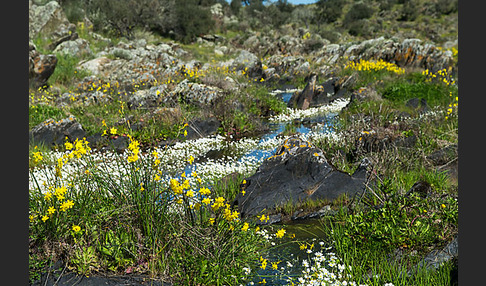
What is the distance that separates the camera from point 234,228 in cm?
432

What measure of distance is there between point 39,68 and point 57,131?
7072 millimetres

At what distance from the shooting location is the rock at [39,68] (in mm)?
16578

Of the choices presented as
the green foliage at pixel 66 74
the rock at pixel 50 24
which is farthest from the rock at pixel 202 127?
the rock at pixel 50 24

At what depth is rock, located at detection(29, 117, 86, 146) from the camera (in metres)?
11.5

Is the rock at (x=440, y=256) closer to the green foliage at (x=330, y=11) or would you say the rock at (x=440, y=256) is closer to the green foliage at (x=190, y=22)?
the green foliage at (x=190, y=22)

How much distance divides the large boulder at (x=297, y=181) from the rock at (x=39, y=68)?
46.7ft

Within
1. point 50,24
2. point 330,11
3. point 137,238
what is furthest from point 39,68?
point 330,11

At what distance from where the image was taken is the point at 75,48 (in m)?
24.0

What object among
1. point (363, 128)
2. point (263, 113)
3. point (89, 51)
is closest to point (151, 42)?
point (89, 51)

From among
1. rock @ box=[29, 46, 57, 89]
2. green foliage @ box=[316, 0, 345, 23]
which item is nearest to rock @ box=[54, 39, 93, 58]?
rock @ box=[29, 46, 57, 89]

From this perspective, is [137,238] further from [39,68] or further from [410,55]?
[410,55]

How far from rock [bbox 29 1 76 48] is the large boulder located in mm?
23553

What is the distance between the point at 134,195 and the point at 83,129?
9.11 meters

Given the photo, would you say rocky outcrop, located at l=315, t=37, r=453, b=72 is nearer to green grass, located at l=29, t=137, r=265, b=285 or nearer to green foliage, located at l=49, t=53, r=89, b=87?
green foliage, located at l=49, t=53, r=89, b=87
